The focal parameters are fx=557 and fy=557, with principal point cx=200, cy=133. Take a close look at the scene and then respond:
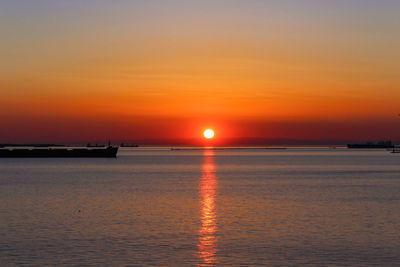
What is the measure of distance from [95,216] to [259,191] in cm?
2708

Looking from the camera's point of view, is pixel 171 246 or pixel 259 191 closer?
pixel 171 246

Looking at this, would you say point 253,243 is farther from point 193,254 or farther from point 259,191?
point 259,191

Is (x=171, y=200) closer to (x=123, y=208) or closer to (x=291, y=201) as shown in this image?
(x=123, y=208)

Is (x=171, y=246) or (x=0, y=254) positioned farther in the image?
(x=171, y=246)

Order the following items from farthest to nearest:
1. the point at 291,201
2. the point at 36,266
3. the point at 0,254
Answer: the point at 291,201 < the point at 0,254 < the point at 36,266

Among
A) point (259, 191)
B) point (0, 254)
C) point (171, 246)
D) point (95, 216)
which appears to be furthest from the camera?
point (259, 191)

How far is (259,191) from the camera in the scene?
63.1 meters

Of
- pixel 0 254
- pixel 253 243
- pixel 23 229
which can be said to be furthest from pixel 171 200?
pixel 0 254

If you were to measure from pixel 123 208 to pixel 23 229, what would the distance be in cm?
1275

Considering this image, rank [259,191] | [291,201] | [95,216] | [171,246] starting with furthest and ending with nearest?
[259,191] < [291,201] < [95,216] < [171,246]

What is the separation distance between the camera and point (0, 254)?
25938 millimetres

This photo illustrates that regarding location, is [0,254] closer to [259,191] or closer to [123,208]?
[123,208]

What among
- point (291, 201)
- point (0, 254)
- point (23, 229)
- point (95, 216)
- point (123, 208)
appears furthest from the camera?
point (291, 201)

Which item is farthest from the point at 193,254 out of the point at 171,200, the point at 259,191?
the point at 259,191
